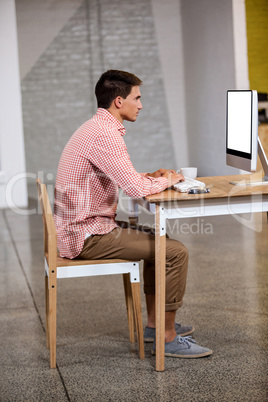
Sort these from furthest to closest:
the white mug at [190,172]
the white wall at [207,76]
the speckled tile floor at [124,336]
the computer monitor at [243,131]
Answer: the white wall at [207,76], the white mug at [190,172], the computer monitor at [243,131], the speckled tile floor at [124,336]

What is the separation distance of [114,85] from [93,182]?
1.38 feet

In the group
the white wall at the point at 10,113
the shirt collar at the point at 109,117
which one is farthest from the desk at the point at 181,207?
the white wall at the point at 10,113

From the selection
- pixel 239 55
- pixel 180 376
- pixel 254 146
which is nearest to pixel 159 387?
pixel 180 376

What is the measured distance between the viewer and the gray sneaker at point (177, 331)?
8.77ft

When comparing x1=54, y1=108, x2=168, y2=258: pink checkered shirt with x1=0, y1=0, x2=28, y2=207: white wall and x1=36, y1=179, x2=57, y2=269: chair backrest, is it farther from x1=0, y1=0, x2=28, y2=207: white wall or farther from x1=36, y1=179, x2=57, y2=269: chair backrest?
x1=0, y1=0, x2=28, y2=207: white wall

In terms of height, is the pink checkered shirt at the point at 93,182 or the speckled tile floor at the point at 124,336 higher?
the pink checkered shirt at the point at 93,182

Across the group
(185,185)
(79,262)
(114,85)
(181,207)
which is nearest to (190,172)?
(185,185)

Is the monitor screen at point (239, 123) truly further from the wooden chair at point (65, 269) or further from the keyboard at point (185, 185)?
the wooden chair at point (65, 269)

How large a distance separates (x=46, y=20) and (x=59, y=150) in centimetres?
176

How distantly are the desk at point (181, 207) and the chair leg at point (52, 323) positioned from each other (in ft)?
1.36

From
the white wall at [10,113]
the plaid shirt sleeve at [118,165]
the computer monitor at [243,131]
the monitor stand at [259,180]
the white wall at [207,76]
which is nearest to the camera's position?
the plaid shirt sleeve at [118,165]

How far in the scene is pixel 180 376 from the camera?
90.7 inches

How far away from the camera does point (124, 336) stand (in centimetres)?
277

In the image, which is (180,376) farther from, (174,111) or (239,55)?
(174,111)
